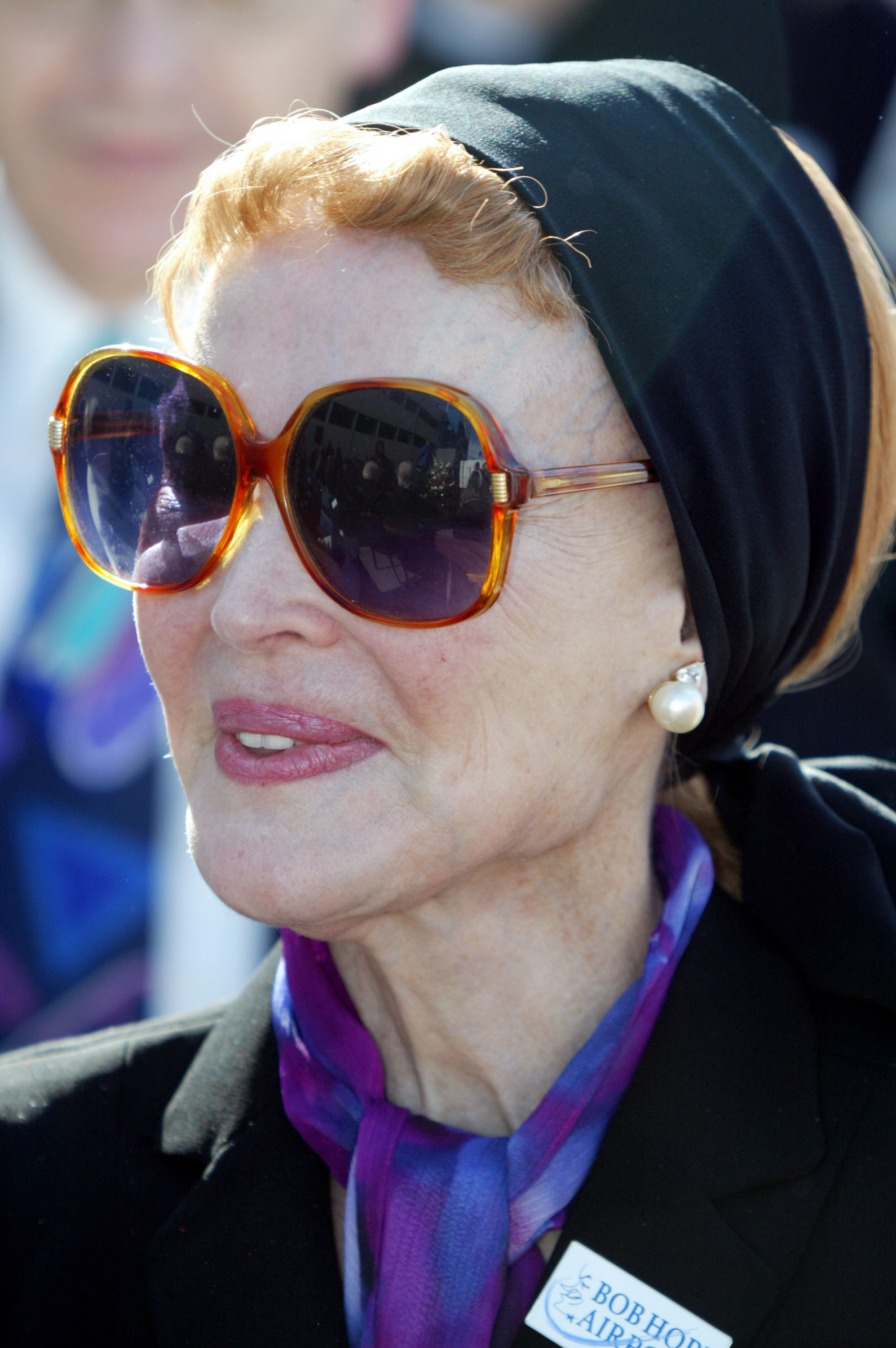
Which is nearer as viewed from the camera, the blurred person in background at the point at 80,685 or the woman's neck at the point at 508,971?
the woman's neck at the point at 508,971

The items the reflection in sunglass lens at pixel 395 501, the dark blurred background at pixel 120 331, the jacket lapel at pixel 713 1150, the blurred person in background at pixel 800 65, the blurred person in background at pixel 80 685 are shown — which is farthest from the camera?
the blurred person in background at pixel 80 685

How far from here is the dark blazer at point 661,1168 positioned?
151cm

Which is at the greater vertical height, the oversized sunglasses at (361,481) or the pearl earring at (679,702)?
the oversized sunglasses at (361,481)

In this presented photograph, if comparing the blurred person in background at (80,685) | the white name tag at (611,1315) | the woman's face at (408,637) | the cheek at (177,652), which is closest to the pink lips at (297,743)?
the woman's face at (408,637)

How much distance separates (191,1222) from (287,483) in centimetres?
112

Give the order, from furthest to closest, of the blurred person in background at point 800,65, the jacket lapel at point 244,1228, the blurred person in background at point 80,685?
the blurred person in background at point 80,685
the blurred person in background at point 800,65
the jacket lapel at point 244,1228

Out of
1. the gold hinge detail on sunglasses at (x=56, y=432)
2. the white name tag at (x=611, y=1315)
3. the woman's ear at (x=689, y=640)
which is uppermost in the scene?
the gold hinge detail on sunglasses at (x=56, y=432)

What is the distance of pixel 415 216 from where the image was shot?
1470mm

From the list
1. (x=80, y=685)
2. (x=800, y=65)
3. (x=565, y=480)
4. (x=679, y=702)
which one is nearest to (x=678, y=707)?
(x=679, y=702)

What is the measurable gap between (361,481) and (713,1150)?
1.02 metres

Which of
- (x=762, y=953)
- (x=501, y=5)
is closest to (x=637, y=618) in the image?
(x=762, y=953)

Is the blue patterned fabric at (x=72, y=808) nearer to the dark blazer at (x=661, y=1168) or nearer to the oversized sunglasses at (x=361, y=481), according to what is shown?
the dark blazer at (x=661, y=1168)

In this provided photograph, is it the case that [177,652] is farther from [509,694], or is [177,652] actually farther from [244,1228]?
[244,1228]

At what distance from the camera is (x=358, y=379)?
4.66 feet
